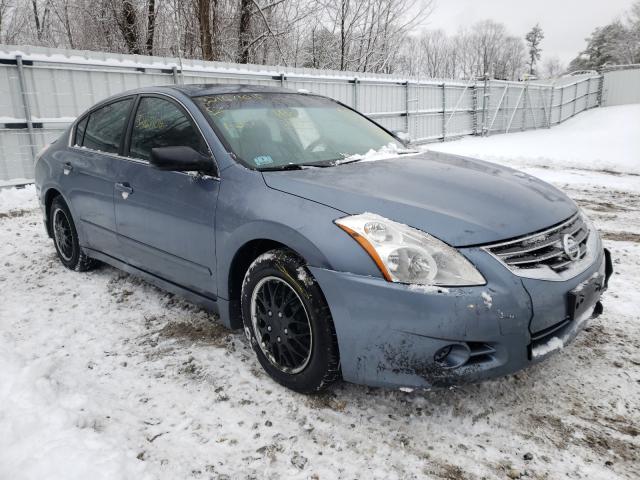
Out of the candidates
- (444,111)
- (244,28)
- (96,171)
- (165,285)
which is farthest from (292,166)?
(444,111)

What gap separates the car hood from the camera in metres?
2.22

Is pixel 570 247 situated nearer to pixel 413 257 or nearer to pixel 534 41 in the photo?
pixel 413 257

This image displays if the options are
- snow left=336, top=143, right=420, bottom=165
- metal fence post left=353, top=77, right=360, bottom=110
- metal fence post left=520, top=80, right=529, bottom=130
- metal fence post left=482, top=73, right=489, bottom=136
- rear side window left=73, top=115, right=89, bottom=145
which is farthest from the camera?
metal fence post left=520, top=80, right=529, bottom=130

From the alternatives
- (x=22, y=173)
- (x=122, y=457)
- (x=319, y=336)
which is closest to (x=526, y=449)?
(x=319, y=336)

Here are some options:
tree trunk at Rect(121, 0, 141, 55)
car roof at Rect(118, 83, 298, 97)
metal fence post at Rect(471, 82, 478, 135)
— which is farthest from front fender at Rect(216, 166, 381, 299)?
metal fence post at Rect(471, 82, 478, 135)

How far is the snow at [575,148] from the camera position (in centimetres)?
1171

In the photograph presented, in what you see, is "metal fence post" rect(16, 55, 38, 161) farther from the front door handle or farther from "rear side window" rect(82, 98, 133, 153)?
the front door handle

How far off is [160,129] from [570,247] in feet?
8.51

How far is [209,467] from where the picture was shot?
2.04 metres

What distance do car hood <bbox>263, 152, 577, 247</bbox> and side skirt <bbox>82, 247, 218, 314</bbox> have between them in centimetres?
88

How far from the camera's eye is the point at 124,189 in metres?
3.50

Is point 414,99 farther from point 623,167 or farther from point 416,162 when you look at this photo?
point 416,162

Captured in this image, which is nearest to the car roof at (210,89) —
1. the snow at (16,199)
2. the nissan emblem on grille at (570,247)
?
the nissan emblem on grille at (570,247)

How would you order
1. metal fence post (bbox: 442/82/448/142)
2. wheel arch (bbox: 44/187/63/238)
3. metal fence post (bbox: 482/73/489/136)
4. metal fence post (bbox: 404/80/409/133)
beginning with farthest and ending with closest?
A: metal fence post (bbox: 482/73/489/136)
metal fence post (bbox: 442/82/448/142)
metal fence post (bbox: 404/80/409/133)
wheel arch (bbox: 44/187/63/238)
